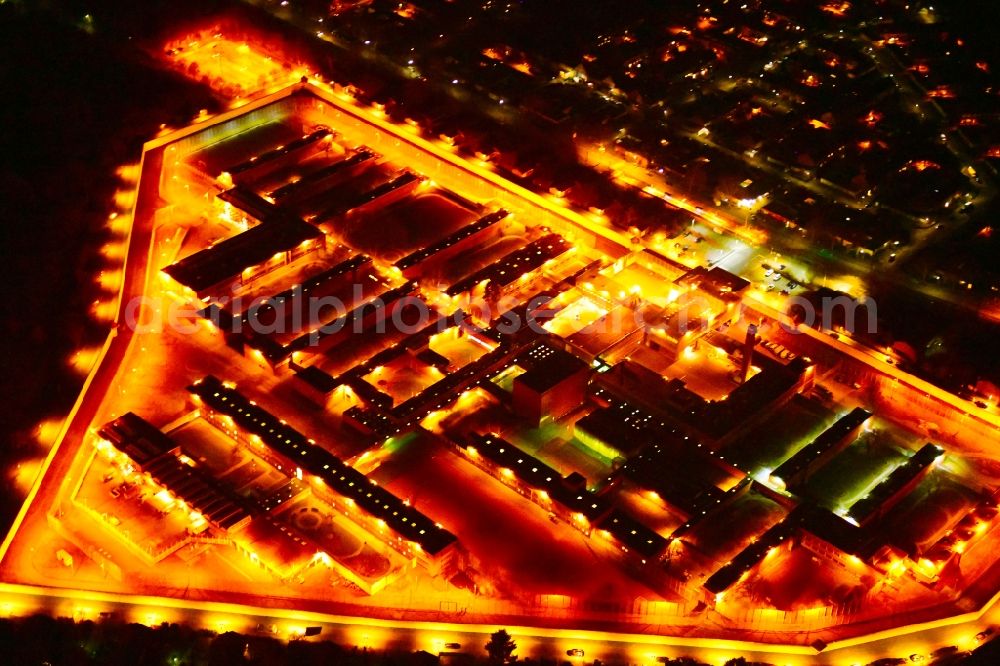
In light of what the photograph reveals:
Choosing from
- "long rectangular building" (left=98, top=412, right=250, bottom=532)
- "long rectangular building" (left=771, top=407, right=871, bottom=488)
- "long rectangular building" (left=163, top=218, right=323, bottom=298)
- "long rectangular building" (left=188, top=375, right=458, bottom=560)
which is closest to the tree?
"long rectangular building" (left=188, top=375, right=458, bottom=560)

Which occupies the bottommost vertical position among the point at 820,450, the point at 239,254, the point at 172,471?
the point at 172,471

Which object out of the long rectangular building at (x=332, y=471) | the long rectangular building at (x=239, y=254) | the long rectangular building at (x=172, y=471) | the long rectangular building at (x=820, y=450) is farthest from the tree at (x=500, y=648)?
the long rectangular building at (x=239, y=254)

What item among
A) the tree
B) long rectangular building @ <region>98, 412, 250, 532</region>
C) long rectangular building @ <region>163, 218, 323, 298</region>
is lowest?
the tree

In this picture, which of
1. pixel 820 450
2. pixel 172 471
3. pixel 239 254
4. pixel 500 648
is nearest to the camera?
pixel 500 648

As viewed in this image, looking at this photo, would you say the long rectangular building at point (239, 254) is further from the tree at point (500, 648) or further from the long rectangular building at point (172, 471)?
the tree at point (500, 648)

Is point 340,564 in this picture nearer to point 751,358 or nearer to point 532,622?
point 532,622

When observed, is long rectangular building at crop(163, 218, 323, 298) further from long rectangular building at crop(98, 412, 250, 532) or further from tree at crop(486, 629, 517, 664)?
tree at crop(486, 629, 517, 664)

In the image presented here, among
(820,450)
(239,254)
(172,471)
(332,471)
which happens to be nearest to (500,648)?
(332,471)

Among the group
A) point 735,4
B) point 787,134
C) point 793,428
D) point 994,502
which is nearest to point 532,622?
point 793,428

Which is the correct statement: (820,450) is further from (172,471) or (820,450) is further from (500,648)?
(172,471)

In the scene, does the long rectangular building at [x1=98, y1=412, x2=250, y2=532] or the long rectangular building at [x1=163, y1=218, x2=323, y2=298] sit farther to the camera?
the long rectangular building at [x1=163, y1=218, x2=323, y2=298]
